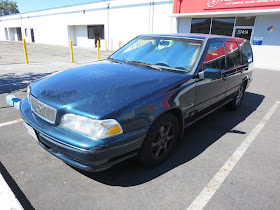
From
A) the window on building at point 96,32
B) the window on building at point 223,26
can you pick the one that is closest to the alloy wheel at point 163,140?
the window on building at point 223,26

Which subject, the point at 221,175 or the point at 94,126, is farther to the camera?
→ the point at 221,175

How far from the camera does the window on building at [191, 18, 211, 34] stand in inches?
632

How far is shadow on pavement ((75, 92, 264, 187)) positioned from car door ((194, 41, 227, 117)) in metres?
0.50

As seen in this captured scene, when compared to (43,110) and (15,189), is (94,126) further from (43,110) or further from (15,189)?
(15,189)

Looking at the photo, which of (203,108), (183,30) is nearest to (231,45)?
(203,108)

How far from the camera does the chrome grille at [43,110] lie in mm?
2230

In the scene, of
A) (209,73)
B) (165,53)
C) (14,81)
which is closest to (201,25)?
(14,81)

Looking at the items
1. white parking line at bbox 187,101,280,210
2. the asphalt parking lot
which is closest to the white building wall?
white parking line at bbox 187,101,280,210

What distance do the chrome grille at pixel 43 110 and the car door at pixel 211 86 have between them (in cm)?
201

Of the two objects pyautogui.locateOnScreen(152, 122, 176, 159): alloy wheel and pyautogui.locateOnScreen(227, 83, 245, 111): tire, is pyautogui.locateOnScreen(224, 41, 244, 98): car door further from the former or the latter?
pyautogui.locateOnScreen(152, 122, 176, 159): alloy wheel

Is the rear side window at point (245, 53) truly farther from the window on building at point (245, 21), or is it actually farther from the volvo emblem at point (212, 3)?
the volvo emblem at point (212, 3)

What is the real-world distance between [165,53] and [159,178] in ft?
6.33

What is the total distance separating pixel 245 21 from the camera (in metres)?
14.4

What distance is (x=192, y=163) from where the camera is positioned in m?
2.89
